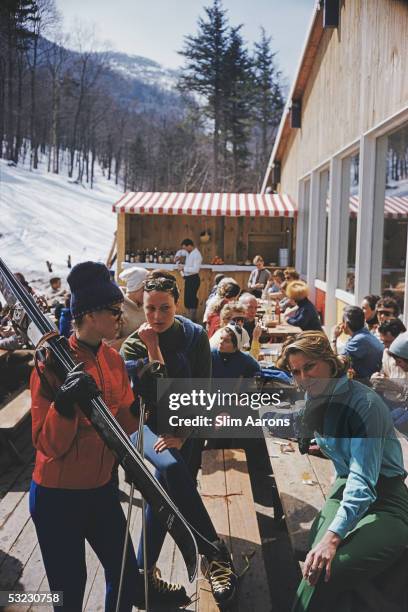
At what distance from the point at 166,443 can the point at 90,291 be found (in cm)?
98

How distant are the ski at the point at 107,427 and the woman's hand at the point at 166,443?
2.76 feet

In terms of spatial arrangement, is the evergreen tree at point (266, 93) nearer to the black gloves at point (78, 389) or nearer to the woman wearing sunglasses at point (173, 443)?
the woman wearing sunglasses at point (173, 443)

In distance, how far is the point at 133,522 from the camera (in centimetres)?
356

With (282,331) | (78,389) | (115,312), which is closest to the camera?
(78,389)

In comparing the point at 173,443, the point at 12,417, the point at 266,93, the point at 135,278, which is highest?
the point at 266,93

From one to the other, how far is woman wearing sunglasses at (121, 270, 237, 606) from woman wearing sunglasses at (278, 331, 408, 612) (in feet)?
1.84

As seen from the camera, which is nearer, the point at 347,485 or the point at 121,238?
the point at 347,485

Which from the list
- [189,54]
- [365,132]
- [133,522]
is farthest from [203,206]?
[189,54]

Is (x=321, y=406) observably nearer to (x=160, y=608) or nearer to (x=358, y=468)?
(x=358, y=468)

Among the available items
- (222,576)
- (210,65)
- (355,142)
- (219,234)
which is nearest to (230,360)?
(222,576)

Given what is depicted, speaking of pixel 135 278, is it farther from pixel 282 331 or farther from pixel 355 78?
pixel 355 78

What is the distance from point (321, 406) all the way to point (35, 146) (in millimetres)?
44648

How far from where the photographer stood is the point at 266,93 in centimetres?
3497

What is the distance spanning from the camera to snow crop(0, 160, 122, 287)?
78.9 feet
